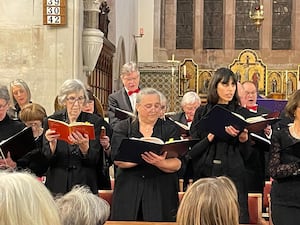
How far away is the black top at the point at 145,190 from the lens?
3.81 m

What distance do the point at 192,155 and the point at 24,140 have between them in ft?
3.81

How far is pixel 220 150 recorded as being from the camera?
4.08 metres

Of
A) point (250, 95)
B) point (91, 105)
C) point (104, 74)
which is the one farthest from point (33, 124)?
point (104, 74)

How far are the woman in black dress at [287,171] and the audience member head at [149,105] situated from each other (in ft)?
2.54

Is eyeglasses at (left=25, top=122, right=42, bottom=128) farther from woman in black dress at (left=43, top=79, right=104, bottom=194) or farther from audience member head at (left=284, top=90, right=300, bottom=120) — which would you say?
audience member head at (left=284, top=90, right=300, bottom=120)

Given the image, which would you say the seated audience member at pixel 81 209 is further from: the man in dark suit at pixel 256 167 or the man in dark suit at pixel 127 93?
the man in dark suit at pixel 127 93

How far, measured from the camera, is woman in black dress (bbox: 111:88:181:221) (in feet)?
12.5

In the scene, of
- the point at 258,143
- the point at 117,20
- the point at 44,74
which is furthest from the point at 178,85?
the point at 258,143

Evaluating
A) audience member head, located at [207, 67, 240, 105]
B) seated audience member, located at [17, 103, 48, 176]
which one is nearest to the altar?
audience member head, located at [207, 67, 240, 105]

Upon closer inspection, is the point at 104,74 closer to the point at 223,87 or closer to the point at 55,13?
the point at 55,13

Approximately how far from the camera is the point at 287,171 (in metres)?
3.57

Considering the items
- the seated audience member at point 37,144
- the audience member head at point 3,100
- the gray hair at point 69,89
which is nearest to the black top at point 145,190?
the gray hair at point 69,89

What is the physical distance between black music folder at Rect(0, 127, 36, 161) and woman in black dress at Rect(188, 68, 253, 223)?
1.11m

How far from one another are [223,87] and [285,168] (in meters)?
0.76
